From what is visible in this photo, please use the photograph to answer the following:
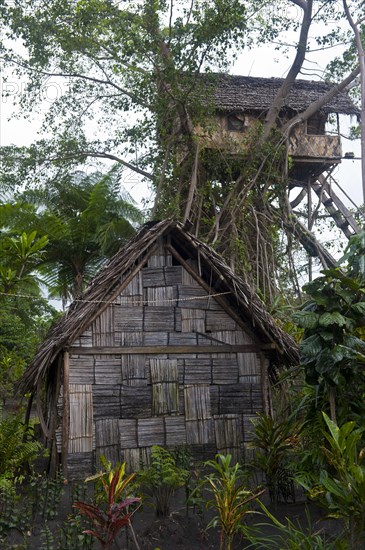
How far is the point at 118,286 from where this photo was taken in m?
8.95

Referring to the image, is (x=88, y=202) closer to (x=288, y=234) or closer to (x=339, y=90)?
(x=288, y=234)

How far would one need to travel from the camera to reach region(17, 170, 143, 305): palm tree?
1349cm

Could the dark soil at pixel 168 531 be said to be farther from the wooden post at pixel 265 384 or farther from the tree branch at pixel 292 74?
the tree branch at pixel 292 74

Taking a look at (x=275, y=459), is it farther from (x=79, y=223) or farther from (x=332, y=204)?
(x=332, y=204)

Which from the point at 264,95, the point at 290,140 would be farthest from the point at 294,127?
the point at 264,95

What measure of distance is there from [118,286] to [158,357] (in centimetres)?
108

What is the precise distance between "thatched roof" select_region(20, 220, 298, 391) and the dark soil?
190 centimetres

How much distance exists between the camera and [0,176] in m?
16.0

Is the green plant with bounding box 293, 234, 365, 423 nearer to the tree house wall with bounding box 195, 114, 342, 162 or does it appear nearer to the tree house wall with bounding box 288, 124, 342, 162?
the tree house wall with bounding box 195, 114, 342, 162

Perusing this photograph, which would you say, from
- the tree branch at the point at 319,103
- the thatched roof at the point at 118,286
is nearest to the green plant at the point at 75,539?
the thatched roof at the point at 118,286

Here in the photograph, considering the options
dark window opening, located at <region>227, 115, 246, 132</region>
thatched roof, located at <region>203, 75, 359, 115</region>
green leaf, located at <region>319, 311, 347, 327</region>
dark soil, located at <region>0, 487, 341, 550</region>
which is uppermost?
thatched roof, located at <region>203, 75, 359, 115</region>

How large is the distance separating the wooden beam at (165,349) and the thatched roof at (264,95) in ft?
22.6

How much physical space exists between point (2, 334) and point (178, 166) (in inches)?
207

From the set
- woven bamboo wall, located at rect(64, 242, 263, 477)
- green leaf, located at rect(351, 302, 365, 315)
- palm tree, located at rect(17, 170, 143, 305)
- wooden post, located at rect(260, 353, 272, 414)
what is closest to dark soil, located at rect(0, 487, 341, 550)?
woven bamboo wall, located at rect(64, 242, 263, 477)
